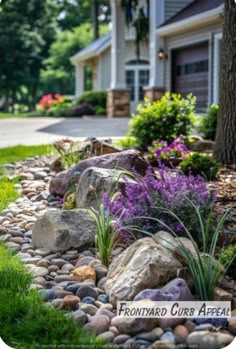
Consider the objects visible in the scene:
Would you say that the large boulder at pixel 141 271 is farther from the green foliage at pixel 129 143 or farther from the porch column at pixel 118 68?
the porch column at pixel 118 68

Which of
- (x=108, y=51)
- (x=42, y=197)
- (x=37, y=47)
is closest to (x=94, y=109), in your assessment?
(x=108, y=51)

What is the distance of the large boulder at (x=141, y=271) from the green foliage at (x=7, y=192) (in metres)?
2.27

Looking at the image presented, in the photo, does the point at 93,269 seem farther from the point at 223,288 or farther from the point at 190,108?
the point at 190,108

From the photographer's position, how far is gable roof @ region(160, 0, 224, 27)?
1392cm

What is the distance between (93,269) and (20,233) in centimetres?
115

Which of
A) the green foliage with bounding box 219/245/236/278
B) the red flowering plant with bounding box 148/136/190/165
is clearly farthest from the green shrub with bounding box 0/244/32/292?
the red flowering plant with bounding box 148/136/190/165

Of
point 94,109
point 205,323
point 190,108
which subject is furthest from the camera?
point 94,109

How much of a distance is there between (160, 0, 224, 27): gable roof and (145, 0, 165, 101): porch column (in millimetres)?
314

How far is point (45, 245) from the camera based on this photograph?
3.90 meters

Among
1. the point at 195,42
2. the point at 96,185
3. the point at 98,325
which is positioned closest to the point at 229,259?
the point at 98,325

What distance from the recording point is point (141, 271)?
2885mm

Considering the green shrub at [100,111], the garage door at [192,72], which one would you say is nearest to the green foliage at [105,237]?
the garage door at [192,72]

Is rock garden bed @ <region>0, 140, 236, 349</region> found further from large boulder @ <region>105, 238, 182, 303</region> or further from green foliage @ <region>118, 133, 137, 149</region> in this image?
green foliage @ <region>118, 133, 137, 149</region>

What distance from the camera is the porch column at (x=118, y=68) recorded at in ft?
58.3
